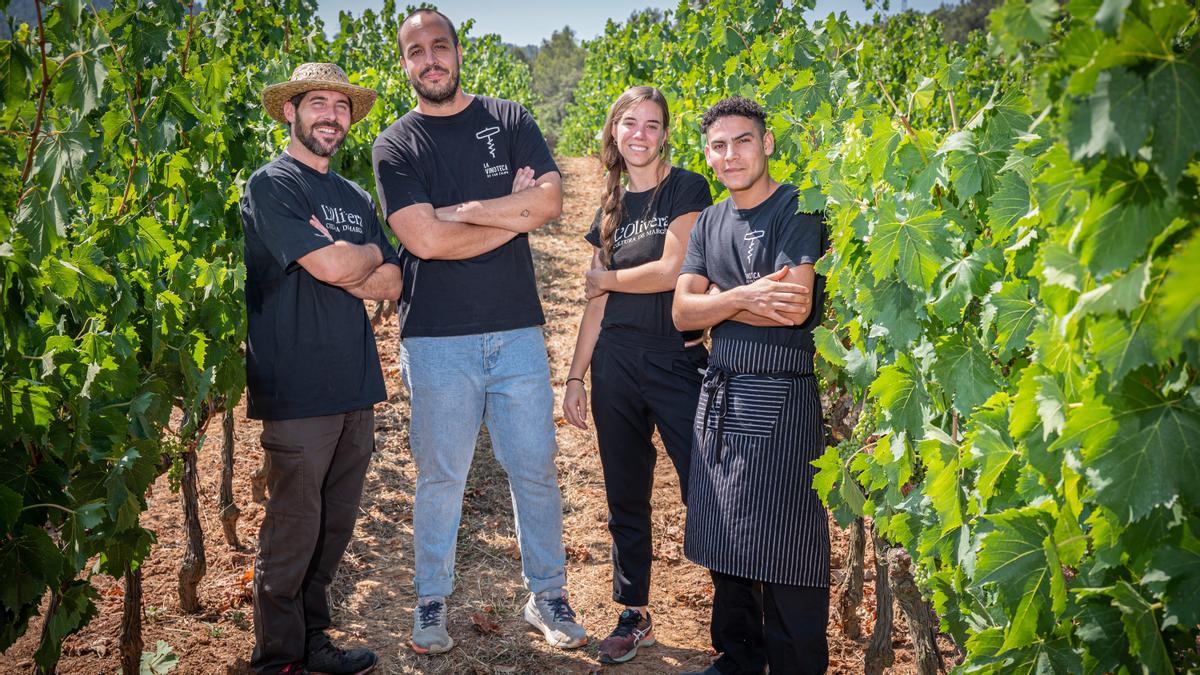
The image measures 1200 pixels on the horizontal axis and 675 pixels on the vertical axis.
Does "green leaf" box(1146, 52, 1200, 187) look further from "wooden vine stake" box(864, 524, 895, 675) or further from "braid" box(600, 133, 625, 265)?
"braid" box(600, 133, 625, 265)

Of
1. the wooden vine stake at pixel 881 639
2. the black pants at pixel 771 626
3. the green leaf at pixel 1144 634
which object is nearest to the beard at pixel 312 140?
the black pants at pixel 771 626

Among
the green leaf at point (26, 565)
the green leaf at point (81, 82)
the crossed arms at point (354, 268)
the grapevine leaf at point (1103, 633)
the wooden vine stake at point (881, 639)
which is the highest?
the green leaf at point (81, 82)

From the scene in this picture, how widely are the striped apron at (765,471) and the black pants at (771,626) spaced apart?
84 millimetres

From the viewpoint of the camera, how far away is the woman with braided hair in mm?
3561

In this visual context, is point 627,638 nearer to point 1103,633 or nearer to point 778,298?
point 778,298

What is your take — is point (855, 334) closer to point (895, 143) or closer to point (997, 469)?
point (895, 143)

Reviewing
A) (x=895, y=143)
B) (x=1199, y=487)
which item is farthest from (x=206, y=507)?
(x=1199, y=487)

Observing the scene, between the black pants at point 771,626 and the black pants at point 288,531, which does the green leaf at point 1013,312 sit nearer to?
the black pants at point 771,626

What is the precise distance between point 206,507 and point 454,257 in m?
2.98

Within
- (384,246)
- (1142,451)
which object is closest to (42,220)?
(384,246)

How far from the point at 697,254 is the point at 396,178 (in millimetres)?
1270

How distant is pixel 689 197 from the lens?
3617 millimetres

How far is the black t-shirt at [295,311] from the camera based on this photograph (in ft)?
11.0

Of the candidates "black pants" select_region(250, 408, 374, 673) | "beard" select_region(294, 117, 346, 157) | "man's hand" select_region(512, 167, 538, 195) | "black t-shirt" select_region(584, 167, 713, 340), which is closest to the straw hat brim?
"beard" select_region(294, 117, 346, 157)
